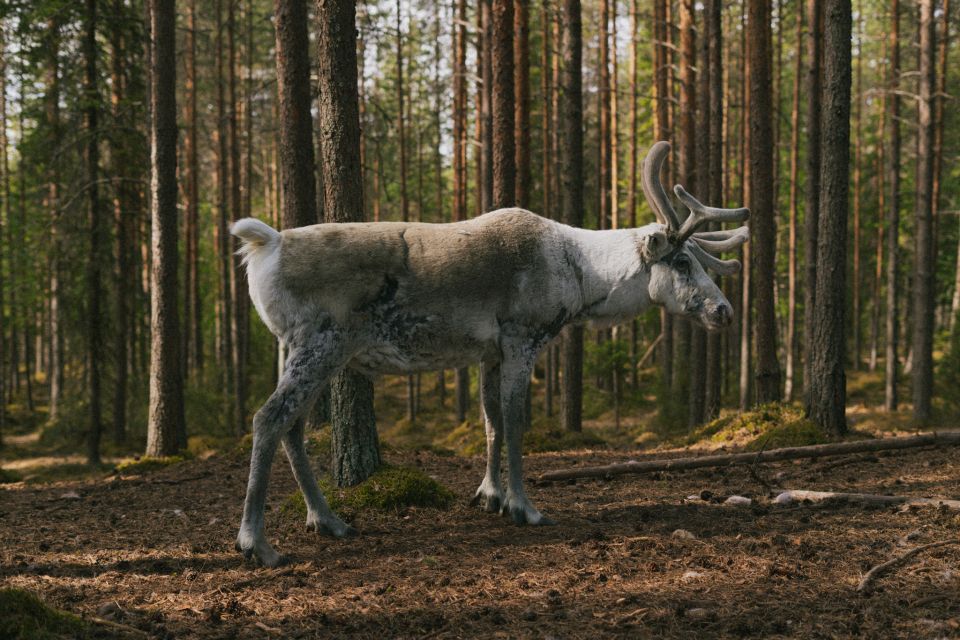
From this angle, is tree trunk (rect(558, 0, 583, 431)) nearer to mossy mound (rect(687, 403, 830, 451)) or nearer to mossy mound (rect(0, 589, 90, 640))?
mossy mound (rect(687, 403, 830, 451))

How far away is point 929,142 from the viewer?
20.0 meters

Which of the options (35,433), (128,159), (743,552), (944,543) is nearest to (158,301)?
(128,159)

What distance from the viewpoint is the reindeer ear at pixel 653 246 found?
7.05m

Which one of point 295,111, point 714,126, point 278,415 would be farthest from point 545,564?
point 714,126

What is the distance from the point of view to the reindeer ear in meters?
7.05

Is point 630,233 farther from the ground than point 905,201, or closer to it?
closer to it

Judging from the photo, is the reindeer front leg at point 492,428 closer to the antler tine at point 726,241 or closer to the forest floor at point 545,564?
the forest floor at point 545,564

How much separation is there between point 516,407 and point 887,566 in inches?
114

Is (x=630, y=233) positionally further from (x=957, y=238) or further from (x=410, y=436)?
(x=957, y=238)

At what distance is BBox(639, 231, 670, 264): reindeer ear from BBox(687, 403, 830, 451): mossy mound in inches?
170

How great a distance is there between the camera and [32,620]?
4.39 meters

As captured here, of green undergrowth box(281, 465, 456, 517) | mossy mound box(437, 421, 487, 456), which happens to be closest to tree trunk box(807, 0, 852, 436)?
green undergrowth box(281, 465, 456, 517)

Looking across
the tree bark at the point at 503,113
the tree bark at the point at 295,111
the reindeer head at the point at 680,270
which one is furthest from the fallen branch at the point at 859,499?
the tree bark at the point at 295,111

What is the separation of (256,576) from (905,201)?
44197 millimetres
